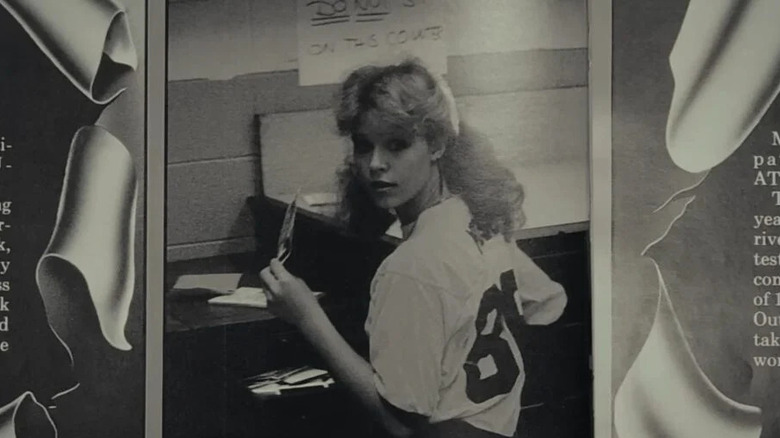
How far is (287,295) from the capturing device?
1.12 metres

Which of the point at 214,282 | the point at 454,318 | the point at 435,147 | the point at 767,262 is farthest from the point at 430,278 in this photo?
the point at 767,262

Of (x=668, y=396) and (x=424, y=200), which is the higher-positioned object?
(x=424, y=200)

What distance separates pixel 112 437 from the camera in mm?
1122

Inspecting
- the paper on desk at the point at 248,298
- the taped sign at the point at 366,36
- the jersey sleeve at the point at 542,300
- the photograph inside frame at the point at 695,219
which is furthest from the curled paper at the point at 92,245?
the photograph inside frame at the point at 695,219

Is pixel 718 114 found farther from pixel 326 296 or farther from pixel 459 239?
pixel 326 296

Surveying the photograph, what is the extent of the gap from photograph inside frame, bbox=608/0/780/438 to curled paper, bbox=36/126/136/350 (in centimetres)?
65

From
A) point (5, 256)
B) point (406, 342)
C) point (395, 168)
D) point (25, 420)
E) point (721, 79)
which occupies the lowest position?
point (25, 420)

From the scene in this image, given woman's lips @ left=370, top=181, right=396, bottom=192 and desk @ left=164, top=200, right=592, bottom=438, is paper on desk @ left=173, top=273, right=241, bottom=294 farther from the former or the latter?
woman's lips @ left=370, top=181, right=396, bottom=192

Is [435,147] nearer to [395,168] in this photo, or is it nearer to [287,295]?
[395,168]

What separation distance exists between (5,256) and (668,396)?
0.92 metres

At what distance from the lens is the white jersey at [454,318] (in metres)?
1.10

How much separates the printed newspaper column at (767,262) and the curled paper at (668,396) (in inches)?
3.2

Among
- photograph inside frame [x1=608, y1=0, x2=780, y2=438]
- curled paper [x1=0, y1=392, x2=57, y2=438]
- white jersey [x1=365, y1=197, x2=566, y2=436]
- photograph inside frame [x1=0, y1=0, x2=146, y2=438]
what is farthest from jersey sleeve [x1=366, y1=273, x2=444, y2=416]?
curled paper [x1=0, y1=392, x2=57, y2=438]

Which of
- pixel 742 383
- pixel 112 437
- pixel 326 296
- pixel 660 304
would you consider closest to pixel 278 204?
pixel 326 296
